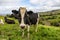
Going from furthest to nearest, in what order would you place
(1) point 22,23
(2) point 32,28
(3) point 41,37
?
(2) point 32,28 < (3) point 41,37 < (1) point 22,23

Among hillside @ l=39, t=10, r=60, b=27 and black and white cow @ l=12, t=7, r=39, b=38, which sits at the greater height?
black and white cow @ l=12, t=7, r=39, b=38

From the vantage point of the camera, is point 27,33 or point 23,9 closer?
point 23,9

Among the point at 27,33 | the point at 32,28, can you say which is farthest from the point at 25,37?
the point at 32,28

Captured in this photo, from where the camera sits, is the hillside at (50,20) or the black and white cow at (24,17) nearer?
the black and white cow at (24,17)

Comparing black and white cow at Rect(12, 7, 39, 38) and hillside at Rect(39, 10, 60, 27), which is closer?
black and white cow at Rect(12, 7, 39, 38)

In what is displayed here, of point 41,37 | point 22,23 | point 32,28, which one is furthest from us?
point 32,28

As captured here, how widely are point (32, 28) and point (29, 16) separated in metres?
2.42

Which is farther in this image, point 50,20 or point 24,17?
point 50,20

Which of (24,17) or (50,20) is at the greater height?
(24,17)

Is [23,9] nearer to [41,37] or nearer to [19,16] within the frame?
[19,16]

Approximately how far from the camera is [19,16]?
1406 cm

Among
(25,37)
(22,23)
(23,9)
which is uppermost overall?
(23,9)

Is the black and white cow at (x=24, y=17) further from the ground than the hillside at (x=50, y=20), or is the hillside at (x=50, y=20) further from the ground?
the black and white cow at (x=24, y=17)

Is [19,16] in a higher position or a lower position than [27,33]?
higher
